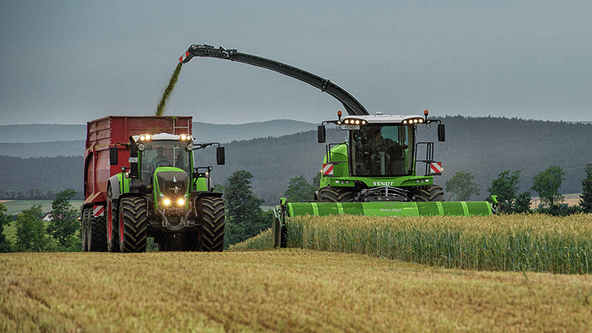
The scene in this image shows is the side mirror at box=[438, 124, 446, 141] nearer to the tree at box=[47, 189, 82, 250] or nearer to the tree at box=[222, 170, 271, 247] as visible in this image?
the tree at box=[222, 170, 271, 247]

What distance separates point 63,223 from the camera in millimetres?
76250

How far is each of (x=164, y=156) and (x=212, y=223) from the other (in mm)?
1816

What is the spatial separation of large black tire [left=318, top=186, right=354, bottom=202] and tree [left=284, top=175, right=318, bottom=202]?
210ft

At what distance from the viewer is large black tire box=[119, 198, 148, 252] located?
11125mm

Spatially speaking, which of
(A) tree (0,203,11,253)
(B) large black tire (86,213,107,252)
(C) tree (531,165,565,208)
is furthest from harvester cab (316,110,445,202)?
(C) tree (531,165,565,208)

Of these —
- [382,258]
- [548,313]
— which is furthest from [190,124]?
[548,313]

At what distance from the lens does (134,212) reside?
1115 cm

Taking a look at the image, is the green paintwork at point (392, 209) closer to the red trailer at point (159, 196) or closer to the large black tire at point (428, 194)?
the large black tire at point (428, 194)

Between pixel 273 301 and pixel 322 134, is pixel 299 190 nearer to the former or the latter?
pixel 322 134

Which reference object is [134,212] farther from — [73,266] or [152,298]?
[152,298]

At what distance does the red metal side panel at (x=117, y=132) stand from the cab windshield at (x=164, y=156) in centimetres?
250

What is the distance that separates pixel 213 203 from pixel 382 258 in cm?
318

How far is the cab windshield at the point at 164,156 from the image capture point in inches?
488

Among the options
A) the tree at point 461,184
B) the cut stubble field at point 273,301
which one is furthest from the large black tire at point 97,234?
the tree at point 461,184
